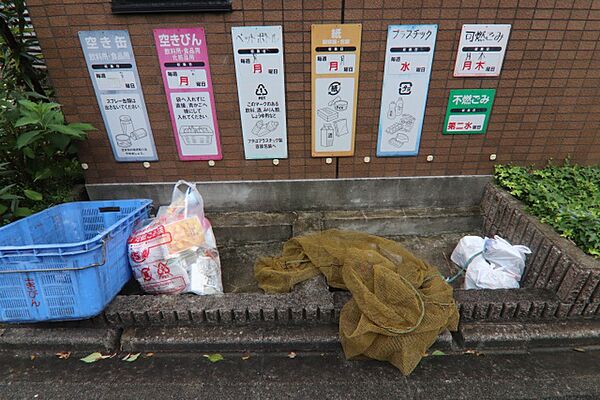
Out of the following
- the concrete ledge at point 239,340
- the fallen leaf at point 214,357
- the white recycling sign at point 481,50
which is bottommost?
the fallen leaf at point 214,357

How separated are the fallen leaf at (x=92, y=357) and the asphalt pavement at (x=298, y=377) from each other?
5 centimetres

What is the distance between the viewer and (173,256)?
3121 mm

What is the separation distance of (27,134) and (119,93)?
3.42 ft

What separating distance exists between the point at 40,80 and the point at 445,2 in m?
5.81

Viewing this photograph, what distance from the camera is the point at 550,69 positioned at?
3.84 m

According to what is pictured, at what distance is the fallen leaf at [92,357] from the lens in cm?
281

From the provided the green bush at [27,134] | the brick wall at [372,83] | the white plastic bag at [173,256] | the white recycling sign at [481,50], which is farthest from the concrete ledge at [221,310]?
the white recycling sign at [481,50]

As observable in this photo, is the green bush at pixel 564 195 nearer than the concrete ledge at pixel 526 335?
No

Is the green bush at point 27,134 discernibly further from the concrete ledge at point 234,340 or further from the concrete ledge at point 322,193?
the concrete ledge at point 234,340

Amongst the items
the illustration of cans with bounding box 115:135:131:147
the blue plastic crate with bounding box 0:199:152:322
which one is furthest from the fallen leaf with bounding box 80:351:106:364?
the illustration of cans with bounding box 115:135:131:147

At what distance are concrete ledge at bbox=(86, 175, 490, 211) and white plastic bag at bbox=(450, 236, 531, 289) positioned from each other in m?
1.05

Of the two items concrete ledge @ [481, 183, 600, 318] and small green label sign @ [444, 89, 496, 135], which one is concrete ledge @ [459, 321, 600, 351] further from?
small green label sign @ [444, 89, 496, 135]

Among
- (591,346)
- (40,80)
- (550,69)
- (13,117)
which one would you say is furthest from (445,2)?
(40,80)

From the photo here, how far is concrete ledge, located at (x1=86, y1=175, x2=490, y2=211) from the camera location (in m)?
4.38
